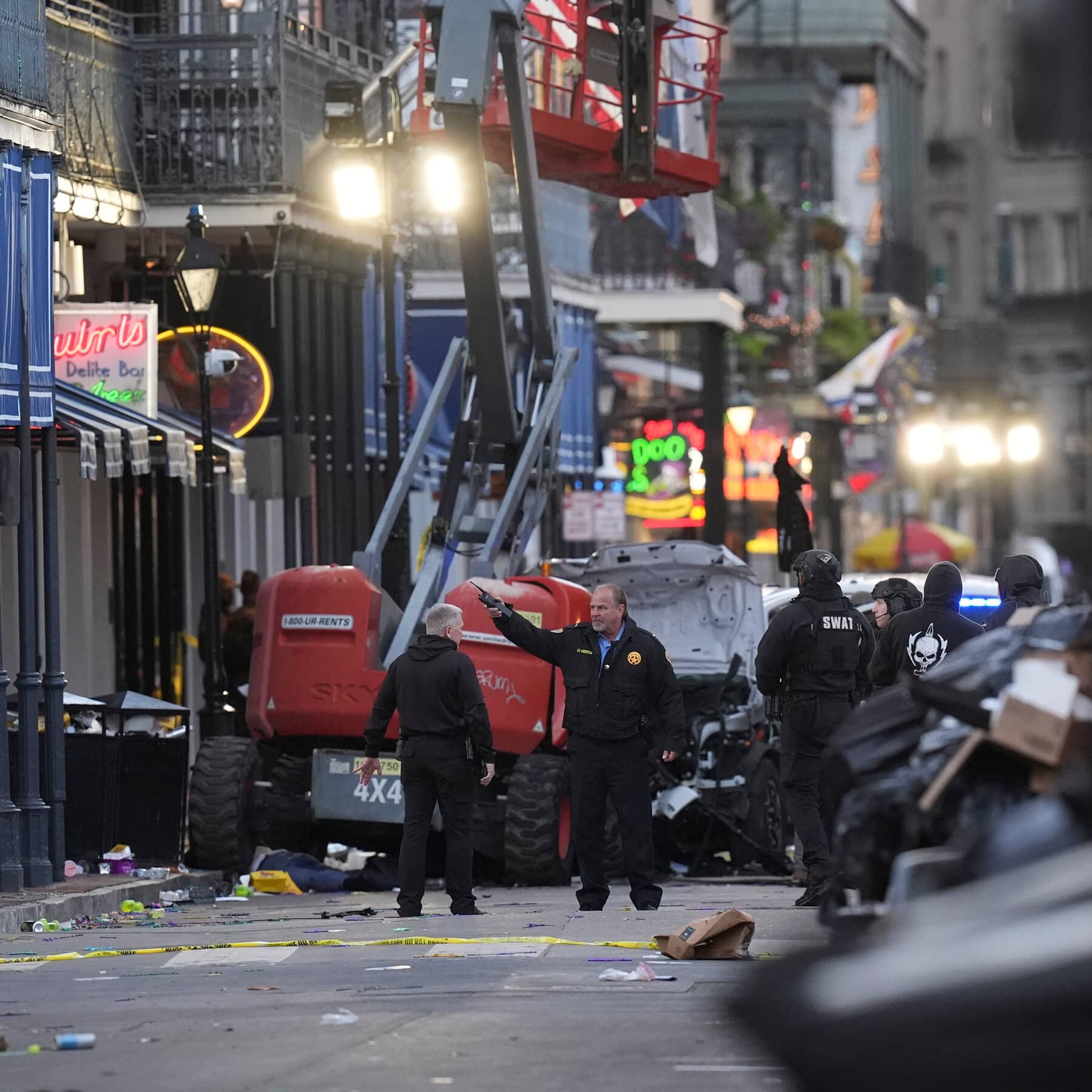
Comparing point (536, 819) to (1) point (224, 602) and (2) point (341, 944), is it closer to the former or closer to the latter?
(2) point (341, 944)

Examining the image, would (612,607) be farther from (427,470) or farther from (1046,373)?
(427,470)

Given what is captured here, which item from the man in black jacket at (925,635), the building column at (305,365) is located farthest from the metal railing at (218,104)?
the man in black jacket at (925,635)

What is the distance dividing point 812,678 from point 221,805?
14.8 ft

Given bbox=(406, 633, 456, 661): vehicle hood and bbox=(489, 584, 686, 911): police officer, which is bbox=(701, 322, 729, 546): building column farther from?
bbox=(489, 584, 686, 911): police officer

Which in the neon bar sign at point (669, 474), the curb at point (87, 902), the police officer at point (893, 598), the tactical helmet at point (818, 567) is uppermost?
the neon bar sign at point (669, 474)

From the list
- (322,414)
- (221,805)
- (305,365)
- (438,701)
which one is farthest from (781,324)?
(438,701)

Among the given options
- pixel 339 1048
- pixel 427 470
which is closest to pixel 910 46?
pixel 427 470

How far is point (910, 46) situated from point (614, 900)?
68018 millimetres

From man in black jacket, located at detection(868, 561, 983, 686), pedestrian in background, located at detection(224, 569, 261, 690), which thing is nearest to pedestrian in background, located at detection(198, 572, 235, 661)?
pedestrian in background, located at detection(224, 569, 261, 690)

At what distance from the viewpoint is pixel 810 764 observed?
49.8ft

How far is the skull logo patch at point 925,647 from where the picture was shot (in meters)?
14.6

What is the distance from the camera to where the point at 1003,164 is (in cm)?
654

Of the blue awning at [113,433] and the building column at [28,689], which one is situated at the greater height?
the blue awning at [113,433]

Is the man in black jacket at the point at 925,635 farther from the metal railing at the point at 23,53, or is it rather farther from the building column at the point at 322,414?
the building column at the point at 322,414
